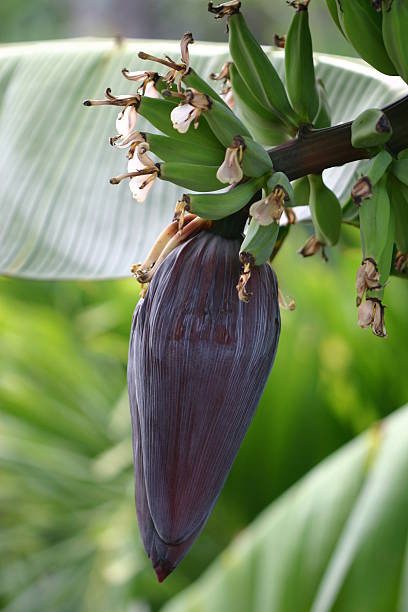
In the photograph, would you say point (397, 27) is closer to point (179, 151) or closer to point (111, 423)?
point (179, 151)

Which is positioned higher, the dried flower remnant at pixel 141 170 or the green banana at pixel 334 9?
the green banana at pixel 334 9

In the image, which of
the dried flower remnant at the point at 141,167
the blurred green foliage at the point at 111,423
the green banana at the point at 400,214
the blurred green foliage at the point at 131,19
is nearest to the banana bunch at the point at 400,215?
the green banana at the point at 400,214

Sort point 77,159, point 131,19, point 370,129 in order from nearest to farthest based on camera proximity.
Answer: point 370,129 < point 77,159 < point 131,19

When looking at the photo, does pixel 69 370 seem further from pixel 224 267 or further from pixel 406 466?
pixel 224 267

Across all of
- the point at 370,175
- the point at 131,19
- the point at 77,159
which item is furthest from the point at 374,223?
the point at 131,19

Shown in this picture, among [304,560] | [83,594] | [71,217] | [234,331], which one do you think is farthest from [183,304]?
[83,594]

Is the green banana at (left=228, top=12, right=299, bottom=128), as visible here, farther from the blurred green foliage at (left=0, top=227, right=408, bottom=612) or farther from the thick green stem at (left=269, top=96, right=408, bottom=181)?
the blurred green foliage at (left=0, top=227, right=408, bottom=612)

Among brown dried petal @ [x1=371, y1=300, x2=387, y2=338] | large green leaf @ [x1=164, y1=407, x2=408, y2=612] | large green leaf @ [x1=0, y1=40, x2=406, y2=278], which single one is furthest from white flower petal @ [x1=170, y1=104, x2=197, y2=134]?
large green leaf @ [x1=164, y1=407, x2=408, y2=612]

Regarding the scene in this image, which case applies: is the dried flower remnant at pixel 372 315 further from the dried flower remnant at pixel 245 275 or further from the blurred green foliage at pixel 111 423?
the blurred green foliage at pixel 111 423
